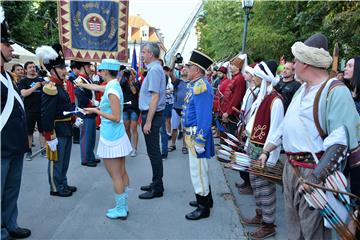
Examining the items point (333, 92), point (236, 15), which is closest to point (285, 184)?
point (333, 92)

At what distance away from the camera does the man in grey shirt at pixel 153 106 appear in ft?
15.6

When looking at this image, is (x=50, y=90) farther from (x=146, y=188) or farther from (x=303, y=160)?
(x=303, y=160)

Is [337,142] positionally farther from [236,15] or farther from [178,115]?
[236,15]

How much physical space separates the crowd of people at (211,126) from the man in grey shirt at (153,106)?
0.05 feet

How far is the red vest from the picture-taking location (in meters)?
3.59

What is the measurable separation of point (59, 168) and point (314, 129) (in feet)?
12.1

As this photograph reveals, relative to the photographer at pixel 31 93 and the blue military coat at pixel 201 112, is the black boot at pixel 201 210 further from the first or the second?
the photographer at pixel 31 93

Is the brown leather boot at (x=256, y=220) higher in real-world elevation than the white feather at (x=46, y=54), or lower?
lower

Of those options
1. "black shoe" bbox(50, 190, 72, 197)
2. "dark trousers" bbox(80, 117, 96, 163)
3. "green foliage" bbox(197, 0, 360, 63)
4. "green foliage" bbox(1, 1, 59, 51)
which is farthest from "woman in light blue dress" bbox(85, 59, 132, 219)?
"green foliage" bbox(1, 1, 59, 51)

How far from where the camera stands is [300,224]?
8.85 ft

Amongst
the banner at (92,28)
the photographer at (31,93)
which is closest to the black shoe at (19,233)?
the photographer at (31,93)

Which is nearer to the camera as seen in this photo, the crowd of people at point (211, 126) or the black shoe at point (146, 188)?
the crowd of people at point (211, 126)

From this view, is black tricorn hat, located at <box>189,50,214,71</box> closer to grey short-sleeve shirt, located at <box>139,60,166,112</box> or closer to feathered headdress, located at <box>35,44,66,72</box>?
grey short-sleeve shirt, located at <box>139,60,166,112</box>

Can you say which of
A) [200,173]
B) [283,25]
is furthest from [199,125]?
[283,25]
